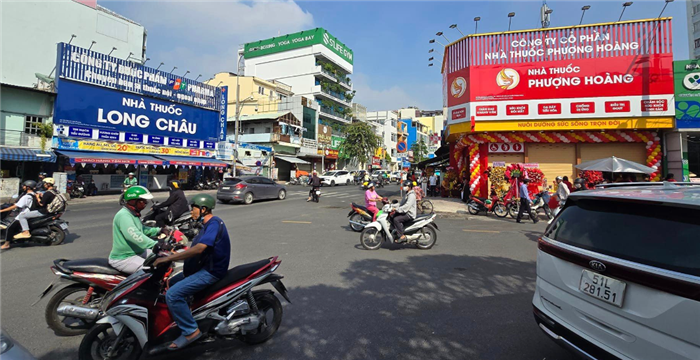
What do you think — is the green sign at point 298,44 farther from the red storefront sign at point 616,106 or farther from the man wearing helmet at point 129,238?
the man wearing helmet at point 129,238

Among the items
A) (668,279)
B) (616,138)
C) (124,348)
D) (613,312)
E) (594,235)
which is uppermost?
(616,138)

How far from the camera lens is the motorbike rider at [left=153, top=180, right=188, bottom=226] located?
7824mm

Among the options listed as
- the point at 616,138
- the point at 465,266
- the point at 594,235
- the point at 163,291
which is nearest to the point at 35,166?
the point at 163,291

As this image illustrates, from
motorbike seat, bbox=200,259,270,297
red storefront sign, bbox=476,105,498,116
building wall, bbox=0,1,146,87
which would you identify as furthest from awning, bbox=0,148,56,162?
red storefront sign, bbox=476,105,498,116

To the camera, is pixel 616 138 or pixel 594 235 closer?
pixel 594 235

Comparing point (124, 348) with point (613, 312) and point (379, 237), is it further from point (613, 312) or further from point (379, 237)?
point (379, 237)

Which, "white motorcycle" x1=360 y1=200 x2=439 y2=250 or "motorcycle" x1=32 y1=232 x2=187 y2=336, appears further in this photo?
"white motorcycle" x1=360 y1=200 x2=439 y2=250

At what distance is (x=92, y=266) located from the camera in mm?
3547

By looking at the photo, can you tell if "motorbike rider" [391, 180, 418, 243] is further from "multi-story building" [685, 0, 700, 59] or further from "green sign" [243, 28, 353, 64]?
"multi-story building" [685, 0, 700, 59]

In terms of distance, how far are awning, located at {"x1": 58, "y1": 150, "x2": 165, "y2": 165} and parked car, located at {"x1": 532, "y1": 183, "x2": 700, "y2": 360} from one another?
23.9 meters

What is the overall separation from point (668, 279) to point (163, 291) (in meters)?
3.97

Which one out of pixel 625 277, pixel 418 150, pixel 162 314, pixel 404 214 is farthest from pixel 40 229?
pixel 418 150

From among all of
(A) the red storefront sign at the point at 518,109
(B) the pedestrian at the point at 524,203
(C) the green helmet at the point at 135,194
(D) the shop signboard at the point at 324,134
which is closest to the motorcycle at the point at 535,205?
(B) the pedestrian at the point at 524,203

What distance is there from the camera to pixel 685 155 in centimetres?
1468
